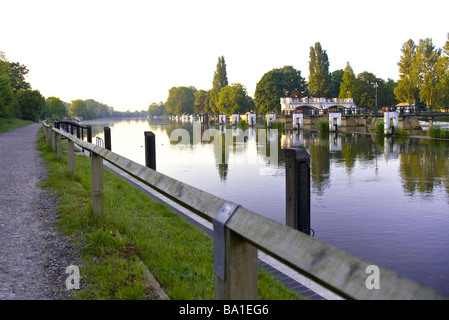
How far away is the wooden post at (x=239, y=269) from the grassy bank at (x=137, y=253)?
1.72 meters

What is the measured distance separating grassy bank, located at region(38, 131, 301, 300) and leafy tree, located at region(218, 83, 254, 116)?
276ft

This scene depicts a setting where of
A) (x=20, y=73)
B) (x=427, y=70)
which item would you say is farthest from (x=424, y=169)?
(x=20, y=73)

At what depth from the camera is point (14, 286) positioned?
3.79 metres

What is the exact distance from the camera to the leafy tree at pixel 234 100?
9100 cm

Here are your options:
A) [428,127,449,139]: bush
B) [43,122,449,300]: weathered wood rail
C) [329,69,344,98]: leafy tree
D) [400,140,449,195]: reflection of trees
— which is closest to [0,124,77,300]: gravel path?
[43,122,449,300]: weathered wood rail

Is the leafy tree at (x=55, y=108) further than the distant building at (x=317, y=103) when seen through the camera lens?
Yes

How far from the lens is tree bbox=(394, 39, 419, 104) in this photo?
6881cm

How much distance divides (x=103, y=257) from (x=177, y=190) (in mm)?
2180

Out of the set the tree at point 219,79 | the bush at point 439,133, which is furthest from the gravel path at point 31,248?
the tree at point 219,79

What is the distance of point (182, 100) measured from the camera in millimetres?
181500

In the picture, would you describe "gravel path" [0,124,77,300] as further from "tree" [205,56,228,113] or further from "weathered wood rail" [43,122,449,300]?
"tree" [205,56,228,113]

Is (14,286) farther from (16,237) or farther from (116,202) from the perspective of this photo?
(116,202)

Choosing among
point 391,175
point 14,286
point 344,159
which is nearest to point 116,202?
point 14,286

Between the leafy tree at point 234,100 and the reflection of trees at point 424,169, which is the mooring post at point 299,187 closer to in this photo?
the reflection of trees at point 424,169
